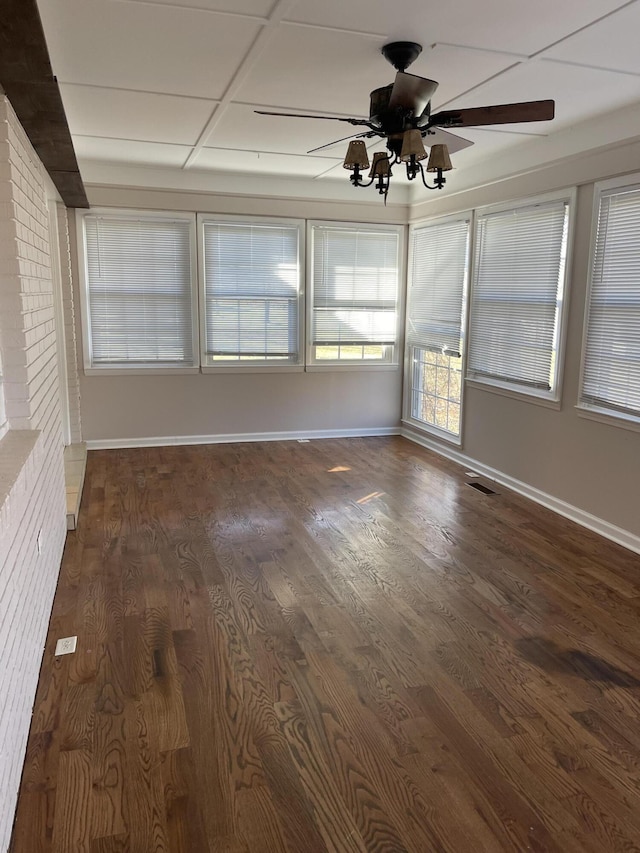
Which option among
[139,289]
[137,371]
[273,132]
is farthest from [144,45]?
[137,371]

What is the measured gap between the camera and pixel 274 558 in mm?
3611

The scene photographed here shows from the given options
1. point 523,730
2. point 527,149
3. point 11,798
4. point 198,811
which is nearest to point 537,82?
point 527,149

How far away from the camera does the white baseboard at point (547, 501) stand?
3.89 meters

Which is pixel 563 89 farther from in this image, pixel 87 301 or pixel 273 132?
pixel 87 301

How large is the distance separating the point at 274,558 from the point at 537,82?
296 centimetres

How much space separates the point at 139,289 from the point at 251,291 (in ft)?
3.56

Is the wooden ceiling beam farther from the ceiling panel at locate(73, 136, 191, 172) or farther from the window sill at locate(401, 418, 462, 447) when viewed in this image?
the window sill at locate(401, 418, 462, 447)

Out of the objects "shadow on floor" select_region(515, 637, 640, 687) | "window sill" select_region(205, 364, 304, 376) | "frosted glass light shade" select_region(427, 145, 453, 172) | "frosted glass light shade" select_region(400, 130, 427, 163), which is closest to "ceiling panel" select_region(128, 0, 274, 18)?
"frosted glass light shade" select_region(400, 130, 427, 163)

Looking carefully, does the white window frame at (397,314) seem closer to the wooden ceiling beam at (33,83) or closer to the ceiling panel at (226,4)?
the wooden ceiling beam at (33,83)

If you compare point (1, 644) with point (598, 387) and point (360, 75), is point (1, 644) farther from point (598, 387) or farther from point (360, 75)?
point (598, 387)

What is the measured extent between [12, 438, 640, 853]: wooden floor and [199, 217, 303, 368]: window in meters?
2.46

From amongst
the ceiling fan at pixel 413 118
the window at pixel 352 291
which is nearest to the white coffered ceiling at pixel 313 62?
the ceiling fan at pixel 413 118

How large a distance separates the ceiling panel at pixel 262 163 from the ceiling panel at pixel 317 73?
55.5 inches

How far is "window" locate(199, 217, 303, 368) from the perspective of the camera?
616 cm
